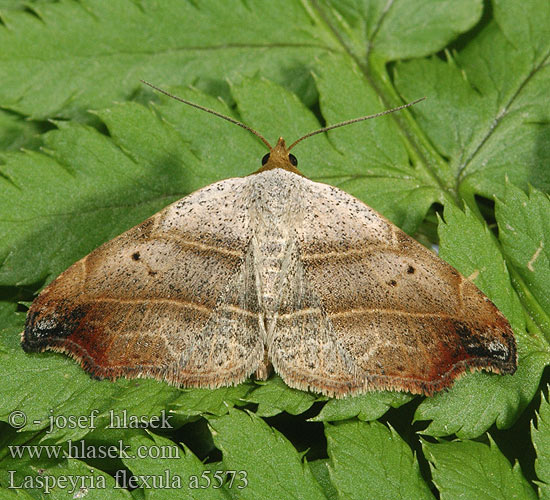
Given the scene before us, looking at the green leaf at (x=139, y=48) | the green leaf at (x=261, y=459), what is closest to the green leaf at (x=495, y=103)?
the green leaf at (x=139, y=48)

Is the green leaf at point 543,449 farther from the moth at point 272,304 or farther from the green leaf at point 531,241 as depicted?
the green leaf at point 531,241

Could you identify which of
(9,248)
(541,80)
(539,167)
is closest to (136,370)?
(9,248)

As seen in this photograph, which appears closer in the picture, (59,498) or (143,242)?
(59,498)

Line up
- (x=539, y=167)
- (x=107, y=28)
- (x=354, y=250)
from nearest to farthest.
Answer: (x=354, y=250), (x=539, y=167), (x=107, y=28)

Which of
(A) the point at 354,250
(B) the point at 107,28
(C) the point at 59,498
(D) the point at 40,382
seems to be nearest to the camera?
(C) the point at 59,498

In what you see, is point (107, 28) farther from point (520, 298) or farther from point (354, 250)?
point (520, 298)

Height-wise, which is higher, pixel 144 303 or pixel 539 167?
pixel 539 167

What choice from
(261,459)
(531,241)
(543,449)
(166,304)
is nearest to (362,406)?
(261,459)
